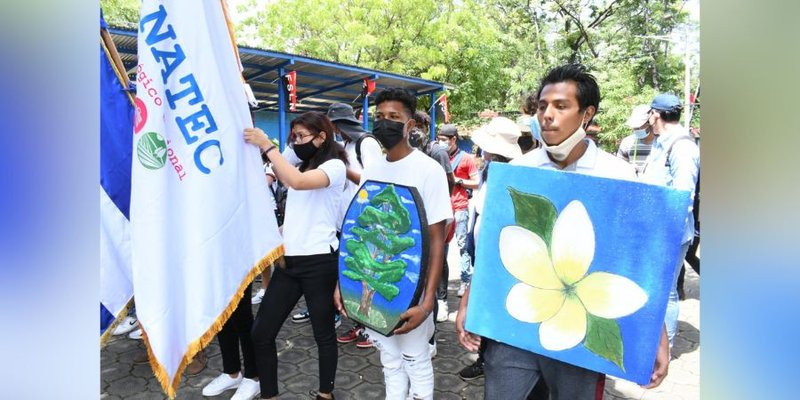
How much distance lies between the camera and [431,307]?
2229 mm

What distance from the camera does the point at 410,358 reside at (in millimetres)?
2363

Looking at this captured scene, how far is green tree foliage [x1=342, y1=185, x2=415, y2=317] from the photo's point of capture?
216 cm

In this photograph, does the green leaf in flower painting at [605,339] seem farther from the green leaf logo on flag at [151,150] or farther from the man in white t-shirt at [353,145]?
the green leaf logo on flag at [151,150]

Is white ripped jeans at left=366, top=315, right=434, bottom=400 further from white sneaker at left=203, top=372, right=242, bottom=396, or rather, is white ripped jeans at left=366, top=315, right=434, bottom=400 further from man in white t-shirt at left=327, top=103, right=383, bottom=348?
white sneaker at left=203, top=372, right=242, bottom=396

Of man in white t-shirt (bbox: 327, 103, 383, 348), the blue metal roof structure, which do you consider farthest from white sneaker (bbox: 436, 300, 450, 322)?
the blue metal roof structure

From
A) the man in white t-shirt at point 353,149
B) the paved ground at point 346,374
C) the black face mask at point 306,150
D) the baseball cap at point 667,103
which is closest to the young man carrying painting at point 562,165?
the black face mask at point 306,150

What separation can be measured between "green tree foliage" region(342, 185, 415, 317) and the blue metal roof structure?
22.8 feet

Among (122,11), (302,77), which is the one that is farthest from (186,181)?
(122,11)

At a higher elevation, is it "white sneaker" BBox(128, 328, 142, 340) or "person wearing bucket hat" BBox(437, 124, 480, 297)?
"person wearing bucket hat" BBox(437, 124, 480, 297)

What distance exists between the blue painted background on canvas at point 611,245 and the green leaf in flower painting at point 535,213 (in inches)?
0.6

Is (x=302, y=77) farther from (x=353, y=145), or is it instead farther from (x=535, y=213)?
(x=535, y=213)

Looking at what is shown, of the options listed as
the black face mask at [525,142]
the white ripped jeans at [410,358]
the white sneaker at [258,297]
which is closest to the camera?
the white ripped jeans at [410,358]

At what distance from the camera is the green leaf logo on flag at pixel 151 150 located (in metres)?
2.21
